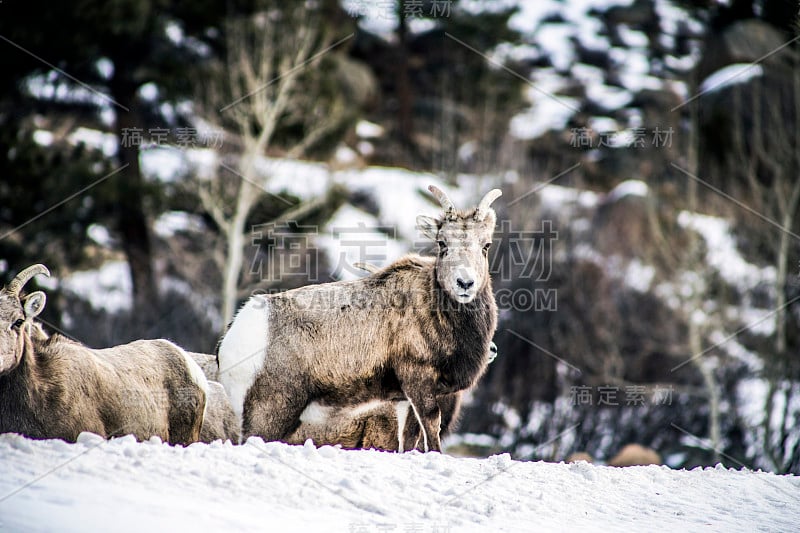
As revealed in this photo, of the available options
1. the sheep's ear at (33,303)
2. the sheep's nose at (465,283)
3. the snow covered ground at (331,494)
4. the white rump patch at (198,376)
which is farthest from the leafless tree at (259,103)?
the snow covered ground at (331,494)

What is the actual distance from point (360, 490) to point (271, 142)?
20.0 metres

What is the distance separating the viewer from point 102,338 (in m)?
21.1

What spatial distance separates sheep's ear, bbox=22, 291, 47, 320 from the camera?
20.5 feet

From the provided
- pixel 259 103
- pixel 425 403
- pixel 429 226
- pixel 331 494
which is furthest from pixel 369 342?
pixel 259 103

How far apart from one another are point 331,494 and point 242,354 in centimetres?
198

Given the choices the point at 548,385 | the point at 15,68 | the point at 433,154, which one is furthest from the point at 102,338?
the point at 433,154

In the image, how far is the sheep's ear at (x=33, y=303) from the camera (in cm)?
623

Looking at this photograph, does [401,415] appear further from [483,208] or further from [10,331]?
[10,331]

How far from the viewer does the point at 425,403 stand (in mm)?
6809

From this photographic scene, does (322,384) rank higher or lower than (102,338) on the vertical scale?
higher

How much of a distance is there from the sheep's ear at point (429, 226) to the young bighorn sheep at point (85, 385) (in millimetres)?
2441

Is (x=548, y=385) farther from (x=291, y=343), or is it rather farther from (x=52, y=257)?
(x=291, y=343)

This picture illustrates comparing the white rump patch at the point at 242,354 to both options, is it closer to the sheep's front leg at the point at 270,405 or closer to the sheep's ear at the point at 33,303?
the sheep's front leg at the point at 270,405

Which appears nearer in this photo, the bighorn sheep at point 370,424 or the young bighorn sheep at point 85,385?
the young bighorn sheep at point 85,385
